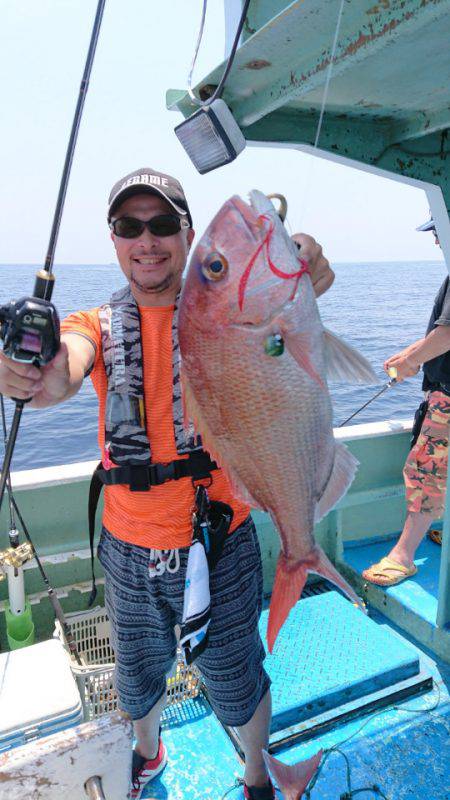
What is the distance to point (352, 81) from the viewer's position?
2.23 metres

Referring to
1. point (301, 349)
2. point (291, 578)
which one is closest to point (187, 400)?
point (301, 349)

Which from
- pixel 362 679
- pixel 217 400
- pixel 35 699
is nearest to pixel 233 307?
pixel 217 400

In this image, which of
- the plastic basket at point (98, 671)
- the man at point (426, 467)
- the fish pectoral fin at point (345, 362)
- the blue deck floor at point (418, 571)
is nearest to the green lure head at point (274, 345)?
the fish pectoral fin at point (345, 362)

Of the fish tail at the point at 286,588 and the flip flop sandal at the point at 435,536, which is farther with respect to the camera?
the flip flop sandal at the point at 435,536

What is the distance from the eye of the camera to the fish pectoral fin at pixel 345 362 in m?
1.43

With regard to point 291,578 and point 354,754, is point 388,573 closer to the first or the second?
point 354,754

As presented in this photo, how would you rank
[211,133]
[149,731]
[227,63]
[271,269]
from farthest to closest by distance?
[149,731]
[211,133]
[227,63]
[271,269]

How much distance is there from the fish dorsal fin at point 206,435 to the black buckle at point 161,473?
2.06 ft

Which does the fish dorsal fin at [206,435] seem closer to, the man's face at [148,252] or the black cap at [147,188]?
the man's face at [148,252]

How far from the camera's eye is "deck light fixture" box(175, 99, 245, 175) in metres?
2.00

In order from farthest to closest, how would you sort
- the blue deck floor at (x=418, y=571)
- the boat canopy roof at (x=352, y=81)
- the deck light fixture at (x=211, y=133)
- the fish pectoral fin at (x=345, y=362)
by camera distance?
the blue deck floor at (x=418, y=571) → the deck light fixture at (x=211, y=133) → the boat canopy roof at (x=352, y=81) → the fish pectoral fin at (x=345, y=362)

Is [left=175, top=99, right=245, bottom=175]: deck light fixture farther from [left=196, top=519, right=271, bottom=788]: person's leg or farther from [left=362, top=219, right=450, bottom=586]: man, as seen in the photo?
[left=362, top=219, right=450, bottom=586]: man

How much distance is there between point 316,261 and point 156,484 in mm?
1063

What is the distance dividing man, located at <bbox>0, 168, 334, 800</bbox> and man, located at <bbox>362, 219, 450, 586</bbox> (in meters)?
1.88
